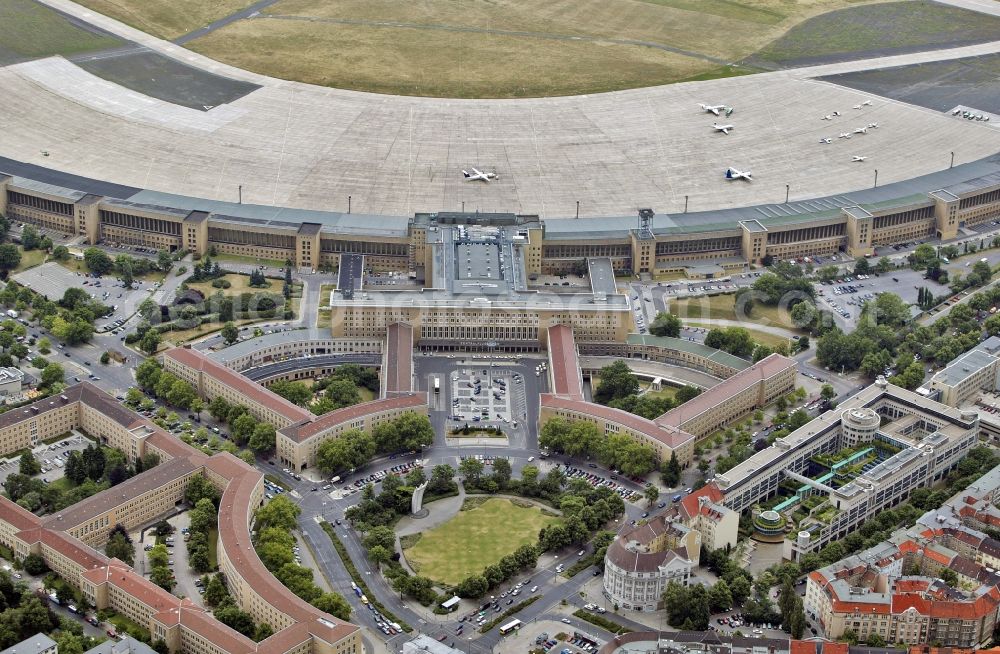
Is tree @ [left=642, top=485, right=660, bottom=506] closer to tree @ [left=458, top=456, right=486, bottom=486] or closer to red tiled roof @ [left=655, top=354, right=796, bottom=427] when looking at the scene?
red tiled roof @ [left=655, top=354, right=796, bottom=427]

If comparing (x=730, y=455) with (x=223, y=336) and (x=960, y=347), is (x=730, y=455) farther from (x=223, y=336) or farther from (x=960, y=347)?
(x=223, y=336)

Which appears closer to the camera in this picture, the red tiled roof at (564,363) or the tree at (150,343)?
the red tiled roof at (564,363)

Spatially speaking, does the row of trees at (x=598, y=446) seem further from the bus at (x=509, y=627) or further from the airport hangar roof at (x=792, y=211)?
the airport hangar roof at (x=792, y=211)

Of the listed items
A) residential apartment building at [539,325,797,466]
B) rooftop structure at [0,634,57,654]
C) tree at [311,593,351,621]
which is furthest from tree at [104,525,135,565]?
residential apartment building at [539,325,797,466]

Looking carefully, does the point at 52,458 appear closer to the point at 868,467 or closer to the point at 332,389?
the point at 332,389

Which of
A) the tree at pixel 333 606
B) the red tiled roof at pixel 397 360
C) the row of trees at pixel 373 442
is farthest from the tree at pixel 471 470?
the tree at pixel 333 606

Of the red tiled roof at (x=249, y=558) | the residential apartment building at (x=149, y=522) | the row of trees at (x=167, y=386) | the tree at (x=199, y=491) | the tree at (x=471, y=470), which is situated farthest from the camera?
the row of trees at (x=167, y=386)
